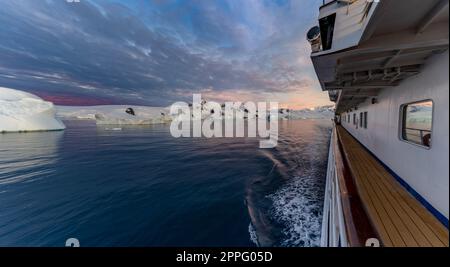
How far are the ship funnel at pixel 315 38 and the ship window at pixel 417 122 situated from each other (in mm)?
1203

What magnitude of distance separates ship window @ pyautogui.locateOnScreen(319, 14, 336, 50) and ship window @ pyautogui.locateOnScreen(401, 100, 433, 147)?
113cm

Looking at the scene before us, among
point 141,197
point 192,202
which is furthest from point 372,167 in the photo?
point 141,197

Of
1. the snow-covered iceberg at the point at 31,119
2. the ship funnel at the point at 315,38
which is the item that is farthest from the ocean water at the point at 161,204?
the snow-covered iceberg at the point at 31,119

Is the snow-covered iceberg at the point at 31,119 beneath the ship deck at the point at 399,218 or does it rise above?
above

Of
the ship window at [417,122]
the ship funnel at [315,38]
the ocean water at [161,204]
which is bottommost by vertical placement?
the ocean water at [161,204]

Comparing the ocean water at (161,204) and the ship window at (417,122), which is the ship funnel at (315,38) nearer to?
the ship window at (417,122)

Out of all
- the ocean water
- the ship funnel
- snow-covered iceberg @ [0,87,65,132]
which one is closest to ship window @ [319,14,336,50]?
the ship funnel

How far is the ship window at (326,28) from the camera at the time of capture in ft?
6.41

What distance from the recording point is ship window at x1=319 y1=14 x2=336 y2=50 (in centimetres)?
195

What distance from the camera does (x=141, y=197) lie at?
15.4 ft

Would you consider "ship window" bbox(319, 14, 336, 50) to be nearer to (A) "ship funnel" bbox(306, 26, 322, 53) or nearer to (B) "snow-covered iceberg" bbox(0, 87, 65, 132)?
(A) "ship funnel" bbox(306, 26, 322, 53)

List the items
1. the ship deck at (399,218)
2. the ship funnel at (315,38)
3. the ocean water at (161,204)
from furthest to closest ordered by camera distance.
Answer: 1. the ocean water at (161,204)
2. the ship funnel at (315,38)
3. the ship deck at (399,218)

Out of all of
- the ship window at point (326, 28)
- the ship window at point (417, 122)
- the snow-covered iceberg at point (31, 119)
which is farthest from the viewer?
the snow-covered iceberg at point (31, 119)

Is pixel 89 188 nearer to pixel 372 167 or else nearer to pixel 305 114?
pixel 372 167
